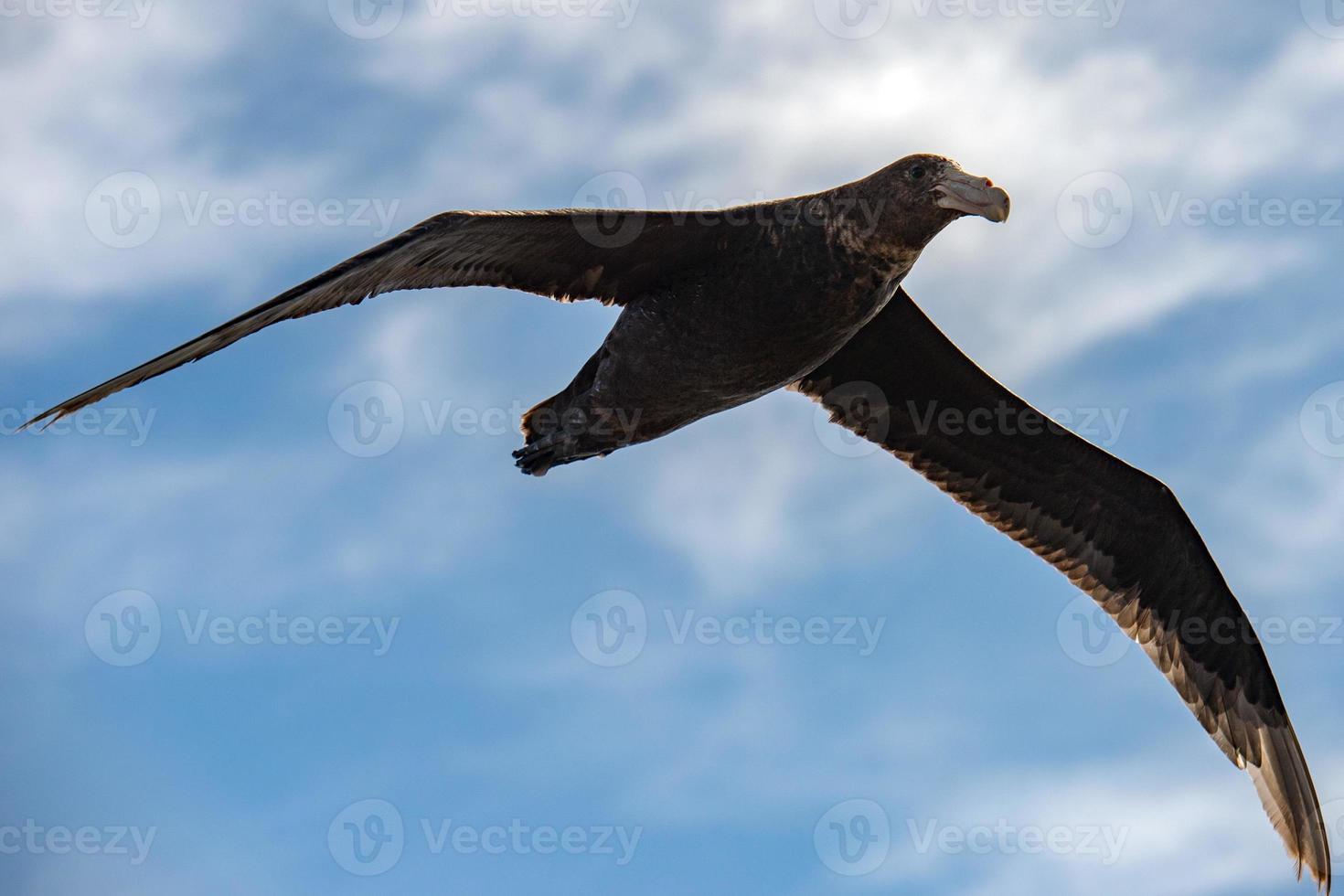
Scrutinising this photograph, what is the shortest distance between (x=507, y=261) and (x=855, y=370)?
351 cm

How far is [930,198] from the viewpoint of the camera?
9.84 m

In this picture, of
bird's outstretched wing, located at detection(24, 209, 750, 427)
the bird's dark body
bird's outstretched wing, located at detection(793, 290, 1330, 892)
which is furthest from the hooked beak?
bird's outstretched wing, located at detection(793, 290, 1330, 892)

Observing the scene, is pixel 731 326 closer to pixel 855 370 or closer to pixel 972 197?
pixel 972 197

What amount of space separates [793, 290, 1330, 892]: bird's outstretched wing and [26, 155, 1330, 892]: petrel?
17 mm

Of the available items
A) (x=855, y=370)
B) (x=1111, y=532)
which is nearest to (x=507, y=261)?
(x=855, y=370)

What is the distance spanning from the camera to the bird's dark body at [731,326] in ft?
32.8

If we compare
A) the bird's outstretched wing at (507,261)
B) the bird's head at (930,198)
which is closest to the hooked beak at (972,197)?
the bird's head at (930,198)

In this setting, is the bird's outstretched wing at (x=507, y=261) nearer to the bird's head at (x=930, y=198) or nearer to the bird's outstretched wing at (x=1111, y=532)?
the bird's head at (x=930, y=198)

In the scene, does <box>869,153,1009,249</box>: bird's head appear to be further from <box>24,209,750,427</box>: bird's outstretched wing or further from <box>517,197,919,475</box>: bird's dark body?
<box>24,209,750,427</box>: bird's outstretched wing

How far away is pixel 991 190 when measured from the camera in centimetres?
968

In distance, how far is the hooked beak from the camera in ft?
31.6

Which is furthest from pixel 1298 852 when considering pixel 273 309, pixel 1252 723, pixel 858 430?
pixel 273 309

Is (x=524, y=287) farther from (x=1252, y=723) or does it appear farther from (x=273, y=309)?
(x=1252, y=723)

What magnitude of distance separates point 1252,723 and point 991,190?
659 centimetres
